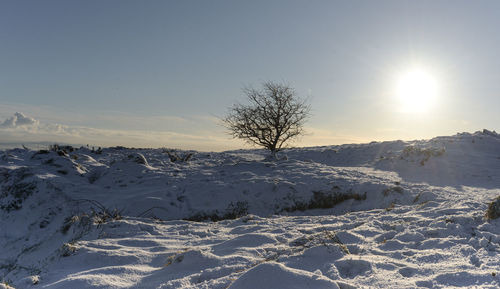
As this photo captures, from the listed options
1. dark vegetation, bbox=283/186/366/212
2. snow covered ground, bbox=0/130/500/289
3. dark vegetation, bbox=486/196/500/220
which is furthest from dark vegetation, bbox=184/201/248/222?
dark vegetation, bbox=486/196/500/220

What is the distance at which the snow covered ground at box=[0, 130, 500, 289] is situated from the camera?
277 centimetres

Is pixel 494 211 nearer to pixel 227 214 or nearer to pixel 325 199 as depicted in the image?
pixel 325 199

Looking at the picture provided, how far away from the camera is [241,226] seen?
5066 mm

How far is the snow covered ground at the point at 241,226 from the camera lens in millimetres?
2770

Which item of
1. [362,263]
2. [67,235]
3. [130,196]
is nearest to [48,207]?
[130,196]

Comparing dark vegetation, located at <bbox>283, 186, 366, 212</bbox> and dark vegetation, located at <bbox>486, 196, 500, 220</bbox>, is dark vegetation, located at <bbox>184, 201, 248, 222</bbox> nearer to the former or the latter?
dark vegetation, located at <bbox>283, 186, 366, 212</bbox>

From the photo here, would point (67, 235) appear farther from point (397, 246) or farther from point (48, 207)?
point (397, 246)

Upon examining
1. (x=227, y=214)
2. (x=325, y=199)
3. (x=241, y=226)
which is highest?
(x=325, y=199)

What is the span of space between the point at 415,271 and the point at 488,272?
0.54 m

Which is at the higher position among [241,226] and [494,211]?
[494,211]

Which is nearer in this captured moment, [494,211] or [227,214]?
[494,211]

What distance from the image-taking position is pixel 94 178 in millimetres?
8469

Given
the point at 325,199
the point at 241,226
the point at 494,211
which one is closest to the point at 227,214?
the point at 241,226

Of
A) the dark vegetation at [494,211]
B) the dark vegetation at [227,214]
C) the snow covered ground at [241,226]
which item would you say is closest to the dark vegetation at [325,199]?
the snow covered ground at [241,226]
